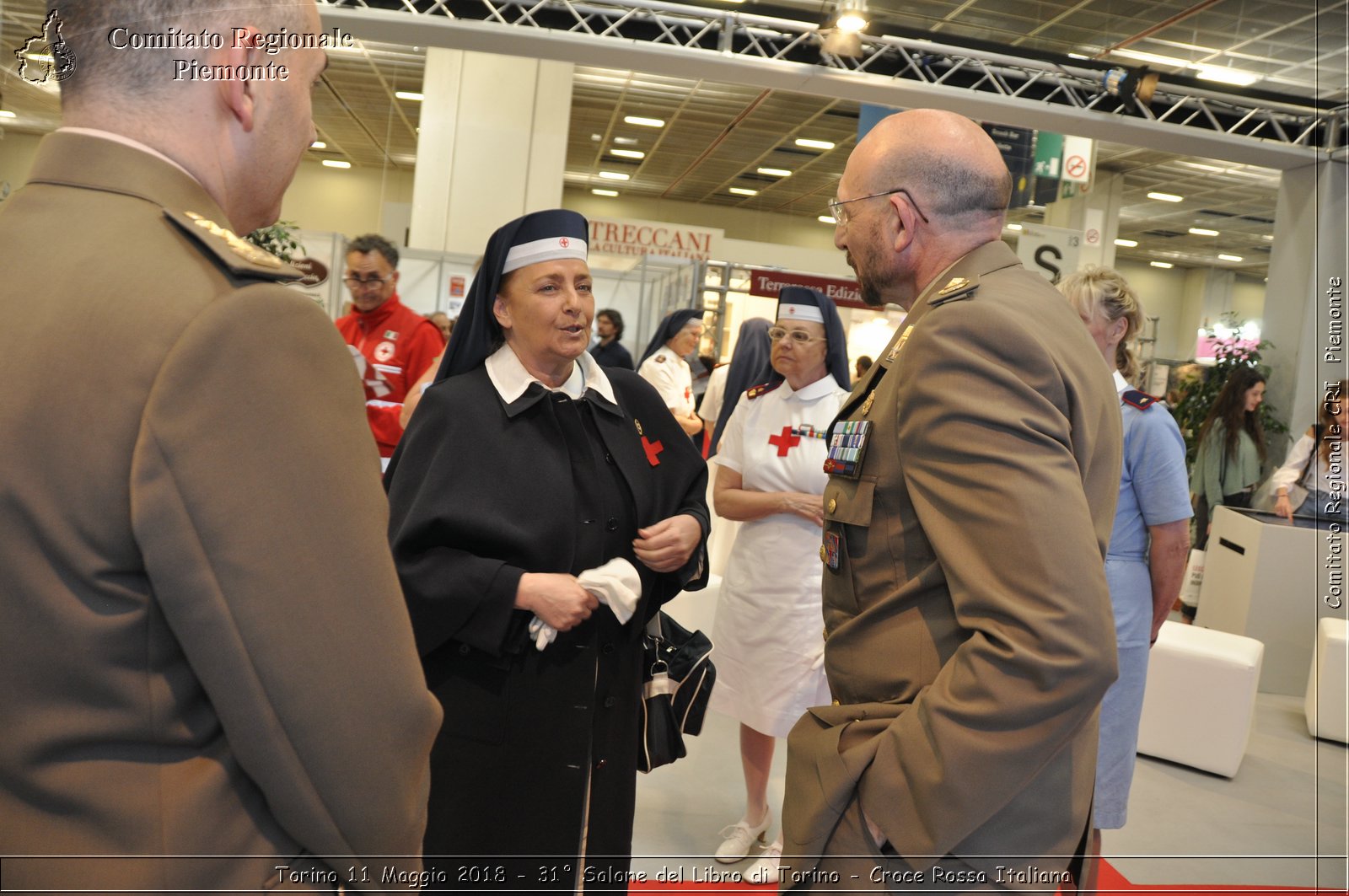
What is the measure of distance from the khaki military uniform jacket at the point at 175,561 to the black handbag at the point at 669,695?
135 centimetres

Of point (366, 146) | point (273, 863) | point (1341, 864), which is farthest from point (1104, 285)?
point (366, 146)

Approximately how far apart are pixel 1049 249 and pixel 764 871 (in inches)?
342

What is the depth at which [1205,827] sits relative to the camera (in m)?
3.95

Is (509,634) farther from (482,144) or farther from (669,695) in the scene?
(482,144)

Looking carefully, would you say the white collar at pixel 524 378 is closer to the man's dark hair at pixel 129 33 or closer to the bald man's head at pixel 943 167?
the bald man's head at pixel 943 167

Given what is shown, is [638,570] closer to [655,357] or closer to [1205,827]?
[1205,827]

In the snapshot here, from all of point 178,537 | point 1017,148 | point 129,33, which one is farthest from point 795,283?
point 178,537

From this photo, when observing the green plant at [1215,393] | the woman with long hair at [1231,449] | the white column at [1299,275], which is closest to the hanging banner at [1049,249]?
the green plant at [1215,393]

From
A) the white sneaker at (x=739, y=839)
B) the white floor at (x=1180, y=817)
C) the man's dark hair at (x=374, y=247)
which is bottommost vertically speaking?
the white floor at (x=1180, y=817)

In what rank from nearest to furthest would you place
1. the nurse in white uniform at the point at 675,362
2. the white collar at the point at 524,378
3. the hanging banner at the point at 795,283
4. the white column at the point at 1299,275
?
the white collar at the point at 524,378
the nurse in white uniform at the point at 675,362
the white column at the point at 1299,275
the hanging banner at the point at 795,283

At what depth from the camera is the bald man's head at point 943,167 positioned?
1.49 metres

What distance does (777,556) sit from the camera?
3.37m

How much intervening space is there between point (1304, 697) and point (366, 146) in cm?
1797

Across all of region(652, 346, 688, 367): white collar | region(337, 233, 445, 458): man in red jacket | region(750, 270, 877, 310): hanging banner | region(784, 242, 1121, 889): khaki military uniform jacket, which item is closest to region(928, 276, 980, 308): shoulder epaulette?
region(784, 242, 1121, 889): khaki military uniform jacket
